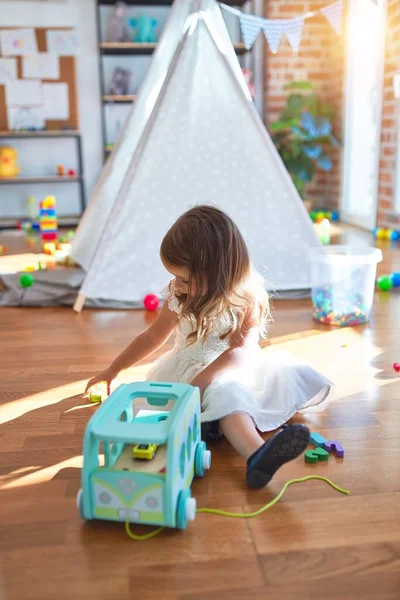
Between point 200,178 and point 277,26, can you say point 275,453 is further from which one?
point 277,26

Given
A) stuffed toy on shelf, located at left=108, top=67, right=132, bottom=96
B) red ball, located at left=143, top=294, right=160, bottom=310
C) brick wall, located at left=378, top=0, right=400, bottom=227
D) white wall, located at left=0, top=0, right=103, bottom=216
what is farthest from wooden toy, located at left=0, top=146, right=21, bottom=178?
red ball, located at left=143, top=294, right=160, bottom=310

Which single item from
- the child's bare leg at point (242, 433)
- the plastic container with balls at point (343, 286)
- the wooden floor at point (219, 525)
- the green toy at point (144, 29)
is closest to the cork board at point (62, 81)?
the green toy at point (144, 29)

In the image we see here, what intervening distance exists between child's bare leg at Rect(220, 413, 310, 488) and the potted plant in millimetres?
3671

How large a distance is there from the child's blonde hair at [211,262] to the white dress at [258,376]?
8cm

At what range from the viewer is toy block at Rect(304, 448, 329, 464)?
119 cm

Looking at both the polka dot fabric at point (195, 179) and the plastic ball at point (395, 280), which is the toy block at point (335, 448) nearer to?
the polka dot fabric at point (195, 179)

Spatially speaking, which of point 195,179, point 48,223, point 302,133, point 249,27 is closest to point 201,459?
point 195,179

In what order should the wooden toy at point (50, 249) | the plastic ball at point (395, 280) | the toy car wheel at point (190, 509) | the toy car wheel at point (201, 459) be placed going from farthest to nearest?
the wooden toy at point (50, 249) < the plastic ball at point (395, 280) < the toy car wheel at point (201, 459) < the toy car wheel at point (190, 509)

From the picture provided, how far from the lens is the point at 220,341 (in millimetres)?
1393

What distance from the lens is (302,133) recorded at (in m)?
4.57

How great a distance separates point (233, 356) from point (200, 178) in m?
1.29

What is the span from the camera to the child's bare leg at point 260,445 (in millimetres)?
993

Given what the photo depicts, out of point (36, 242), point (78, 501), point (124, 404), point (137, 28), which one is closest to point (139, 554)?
point (78, 501)

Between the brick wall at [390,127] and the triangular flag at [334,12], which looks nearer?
the triangular flag at [334,12]
